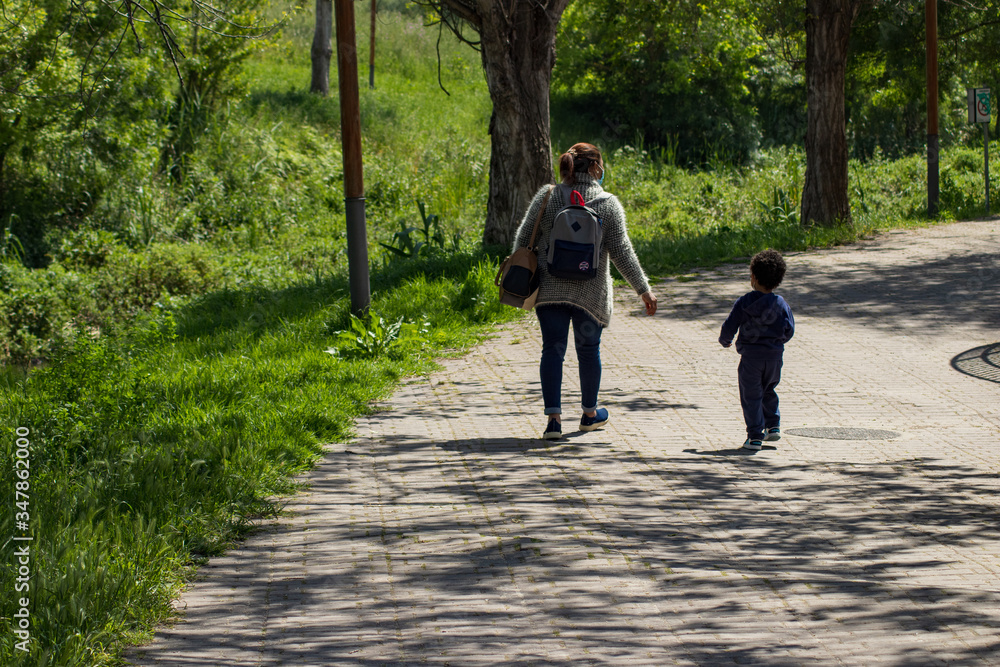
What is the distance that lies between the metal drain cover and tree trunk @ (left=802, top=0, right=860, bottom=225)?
1054 centimetres

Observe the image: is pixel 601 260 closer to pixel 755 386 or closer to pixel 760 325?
pixel 760 325

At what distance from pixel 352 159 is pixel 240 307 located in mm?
3999

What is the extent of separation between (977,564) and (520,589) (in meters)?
1.97

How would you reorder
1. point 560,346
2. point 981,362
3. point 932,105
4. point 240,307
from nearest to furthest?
1. point 560,346
2. point 981,362
3. point 240,307
4. point 932,105

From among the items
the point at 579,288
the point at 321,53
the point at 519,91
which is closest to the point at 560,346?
the point at 579,288

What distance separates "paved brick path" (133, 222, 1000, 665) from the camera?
3.49m

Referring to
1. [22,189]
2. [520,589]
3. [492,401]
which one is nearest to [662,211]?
[22,189]

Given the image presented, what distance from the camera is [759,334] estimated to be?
621cm

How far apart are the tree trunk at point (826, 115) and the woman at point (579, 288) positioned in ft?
36.7

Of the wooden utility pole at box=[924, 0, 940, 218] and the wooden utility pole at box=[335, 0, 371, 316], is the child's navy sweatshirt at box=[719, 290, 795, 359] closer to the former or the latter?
the wooden utility pole at box=[335, 0, 371, 316]

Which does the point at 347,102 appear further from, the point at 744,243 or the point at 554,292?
the point at 744,243

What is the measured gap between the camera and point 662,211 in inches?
882

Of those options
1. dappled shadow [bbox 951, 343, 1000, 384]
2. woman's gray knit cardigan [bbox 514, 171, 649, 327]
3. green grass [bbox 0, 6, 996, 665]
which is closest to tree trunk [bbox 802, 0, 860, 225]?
green grass [bbox 0, 6, 996, 665]

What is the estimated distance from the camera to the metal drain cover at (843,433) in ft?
21.3
